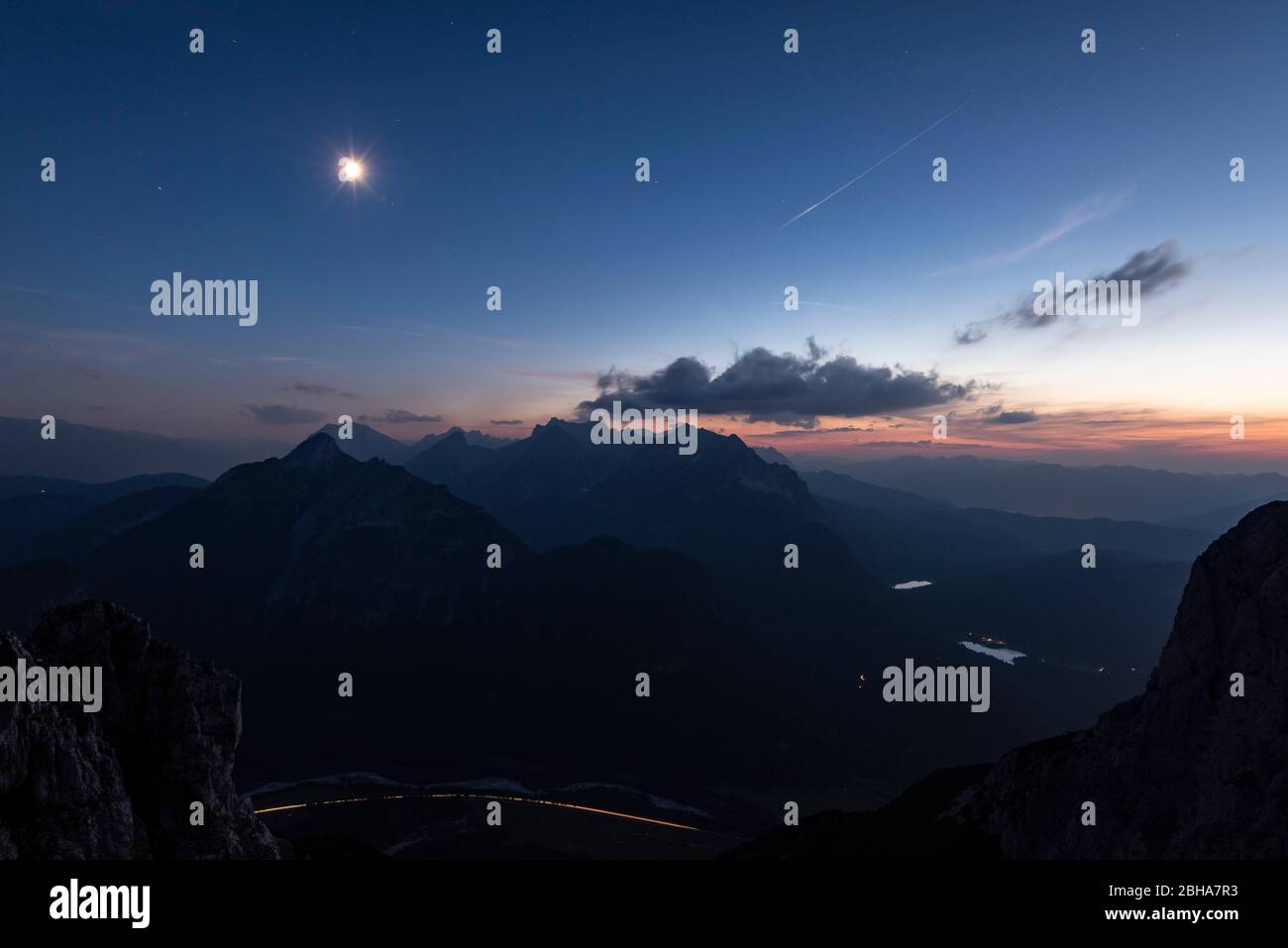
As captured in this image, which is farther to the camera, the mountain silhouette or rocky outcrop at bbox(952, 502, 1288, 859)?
the mountain silhouette

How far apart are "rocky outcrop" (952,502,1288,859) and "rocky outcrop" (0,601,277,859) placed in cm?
9861

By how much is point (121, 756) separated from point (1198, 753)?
119 m

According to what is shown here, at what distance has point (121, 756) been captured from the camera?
6631 cm

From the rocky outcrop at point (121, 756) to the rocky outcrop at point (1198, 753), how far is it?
324 feet

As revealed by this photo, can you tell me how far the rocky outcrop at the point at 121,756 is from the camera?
46844 mm

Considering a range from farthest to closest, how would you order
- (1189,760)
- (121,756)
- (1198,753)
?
(1189,760) → (1198,753) → (121,756)

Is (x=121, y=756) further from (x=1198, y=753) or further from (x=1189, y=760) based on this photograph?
(x=1198, y=753)

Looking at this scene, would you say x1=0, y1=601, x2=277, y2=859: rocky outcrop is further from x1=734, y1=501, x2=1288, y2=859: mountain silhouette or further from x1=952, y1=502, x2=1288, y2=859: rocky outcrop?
x1=952, y1=502, x2=1288, y2=859: rocky outcrop

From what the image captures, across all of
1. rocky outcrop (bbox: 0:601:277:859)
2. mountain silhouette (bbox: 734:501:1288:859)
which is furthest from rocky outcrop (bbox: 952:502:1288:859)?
rocky outcrop (bbox: 0:601:277:859)

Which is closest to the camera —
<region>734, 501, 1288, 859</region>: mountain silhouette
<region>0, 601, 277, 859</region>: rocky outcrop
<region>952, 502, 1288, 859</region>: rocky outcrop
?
<region>0, 601, 277, 859</region>: rocky outcrop

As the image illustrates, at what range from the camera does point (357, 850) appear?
119375 mm


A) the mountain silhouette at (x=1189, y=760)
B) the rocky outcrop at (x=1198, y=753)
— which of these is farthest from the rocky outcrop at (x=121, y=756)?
the rocky outcrop at (x=1198, y=753)

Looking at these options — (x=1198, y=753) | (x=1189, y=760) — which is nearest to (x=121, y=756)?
(x=1189, y=760)

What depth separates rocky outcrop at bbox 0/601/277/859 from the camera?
46.8 m
